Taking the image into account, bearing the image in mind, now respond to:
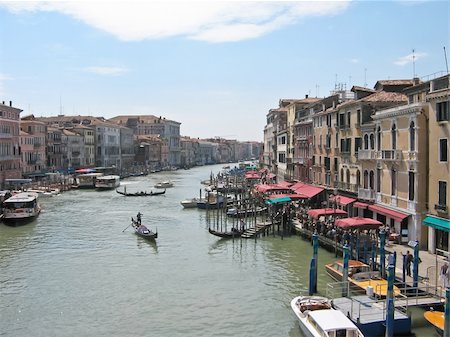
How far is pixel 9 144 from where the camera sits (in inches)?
1734

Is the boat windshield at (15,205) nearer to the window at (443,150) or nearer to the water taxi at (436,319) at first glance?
the window at (443,150)

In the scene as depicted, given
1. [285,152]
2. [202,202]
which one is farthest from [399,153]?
[285,152]

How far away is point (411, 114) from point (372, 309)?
843 cm

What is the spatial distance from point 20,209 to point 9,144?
18.2 metres

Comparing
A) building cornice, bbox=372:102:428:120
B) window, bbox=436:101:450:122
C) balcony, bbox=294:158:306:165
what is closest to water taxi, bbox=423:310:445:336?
window, bbox=436:101:450:122

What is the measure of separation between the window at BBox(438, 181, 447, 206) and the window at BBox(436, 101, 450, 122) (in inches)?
78.4

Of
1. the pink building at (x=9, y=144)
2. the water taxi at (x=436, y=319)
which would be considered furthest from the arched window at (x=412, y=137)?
the pink building at (x=9, y=144)

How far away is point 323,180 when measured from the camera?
29031mm

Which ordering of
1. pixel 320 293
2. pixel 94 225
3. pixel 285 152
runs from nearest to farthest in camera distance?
pixel 320 293, pixel 94 225, pixel 285 152

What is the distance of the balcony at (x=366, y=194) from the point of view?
2130cm

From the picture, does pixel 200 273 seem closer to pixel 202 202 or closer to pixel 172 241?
Result: pixel 172 241

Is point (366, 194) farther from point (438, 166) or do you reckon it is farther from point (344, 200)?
point (438, 166)

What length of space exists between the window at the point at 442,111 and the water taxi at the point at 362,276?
5.16m

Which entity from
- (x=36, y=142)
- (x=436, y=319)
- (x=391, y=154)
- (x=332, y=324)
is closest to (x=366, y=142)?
(x=391, y=154)
